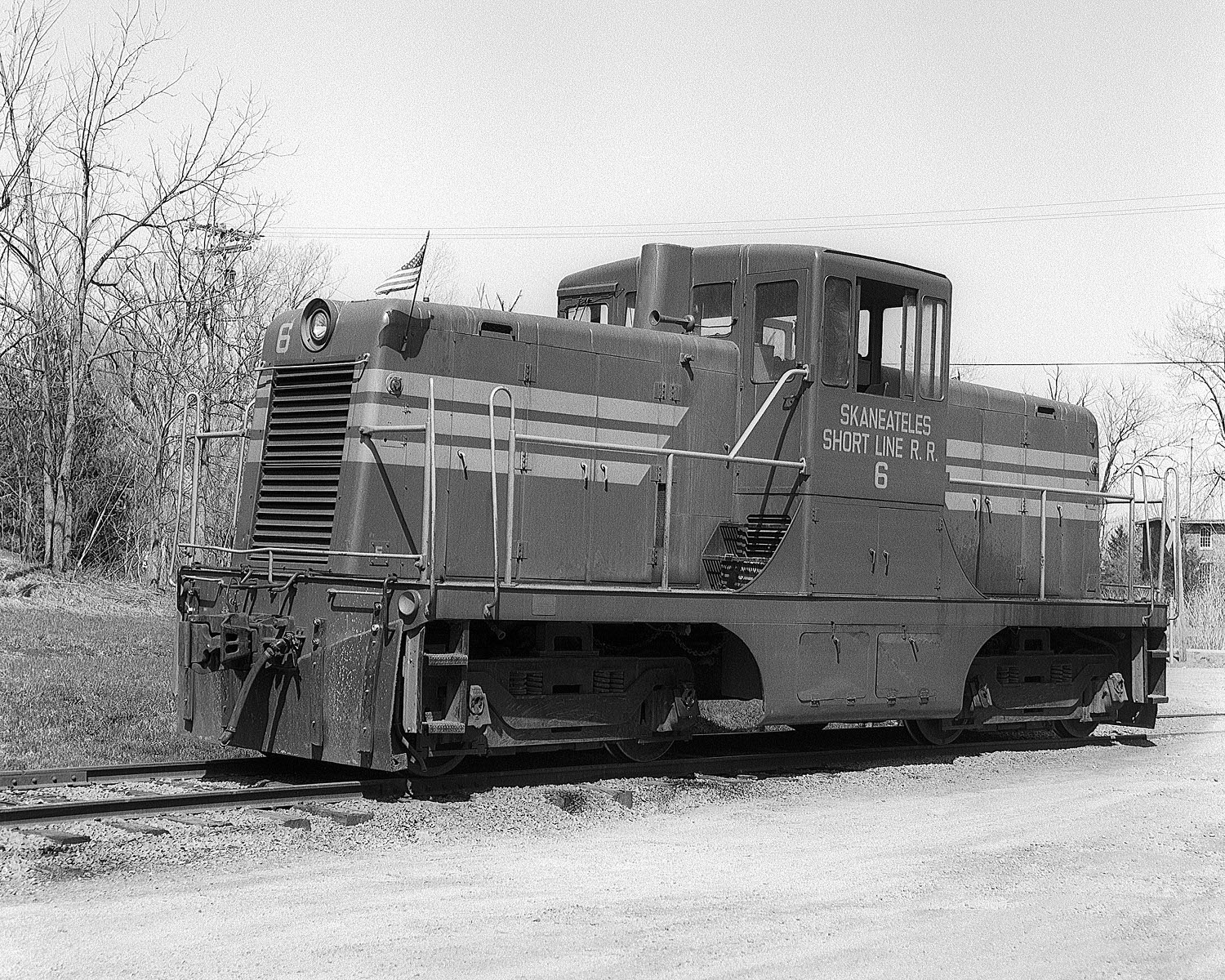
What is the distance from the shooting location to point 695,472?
9.87 meters

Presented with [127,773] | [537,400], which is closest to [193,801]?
[127,773]

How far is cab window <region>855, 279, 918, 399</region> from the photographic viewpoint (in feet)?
33.5

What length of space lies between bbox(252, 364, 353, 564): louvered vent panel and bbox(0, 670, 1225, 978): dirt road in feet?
8.13

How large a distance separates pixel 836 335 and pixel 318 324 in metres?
3.73

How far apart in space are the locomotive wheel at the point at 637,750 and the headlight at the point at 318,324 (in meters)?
3.38

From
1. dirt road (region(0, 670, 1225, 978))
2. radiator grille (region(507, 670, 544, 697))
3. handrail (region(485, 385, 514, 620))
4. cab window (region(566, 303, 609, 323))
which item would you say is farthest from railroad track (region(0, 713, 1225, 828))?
cab window (region(566, 303, 609, 323))

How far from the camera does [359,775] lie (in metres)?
9.16

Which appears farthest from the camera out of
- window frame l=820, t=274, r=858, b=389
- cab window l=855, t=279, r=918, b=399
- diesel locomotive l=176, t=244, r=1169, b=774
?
cab window l=855, t=279, r=918, b=399

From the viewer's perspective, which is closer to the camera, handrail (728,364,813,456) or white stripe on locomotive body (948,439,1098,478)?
handrail (728,364,813,456)

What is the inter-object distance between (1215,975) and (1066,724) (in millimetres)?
7816

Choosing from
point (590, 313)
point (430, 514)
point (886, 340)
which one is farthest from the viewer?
point (590, 313)

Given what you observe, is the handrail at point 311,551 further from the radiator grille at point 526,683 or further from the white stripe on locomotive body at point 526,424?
the radiator grille at point 526,683

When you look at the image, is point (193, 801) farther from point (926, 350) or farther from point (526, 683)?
point (926, 350)

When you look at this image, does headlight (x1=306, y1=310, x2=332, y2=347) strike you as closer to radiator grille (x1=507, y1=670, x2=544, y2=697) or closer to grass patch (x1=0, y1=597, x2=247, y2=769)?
radiator grille (x1=507, y1=670, x2=544, y2=697)
